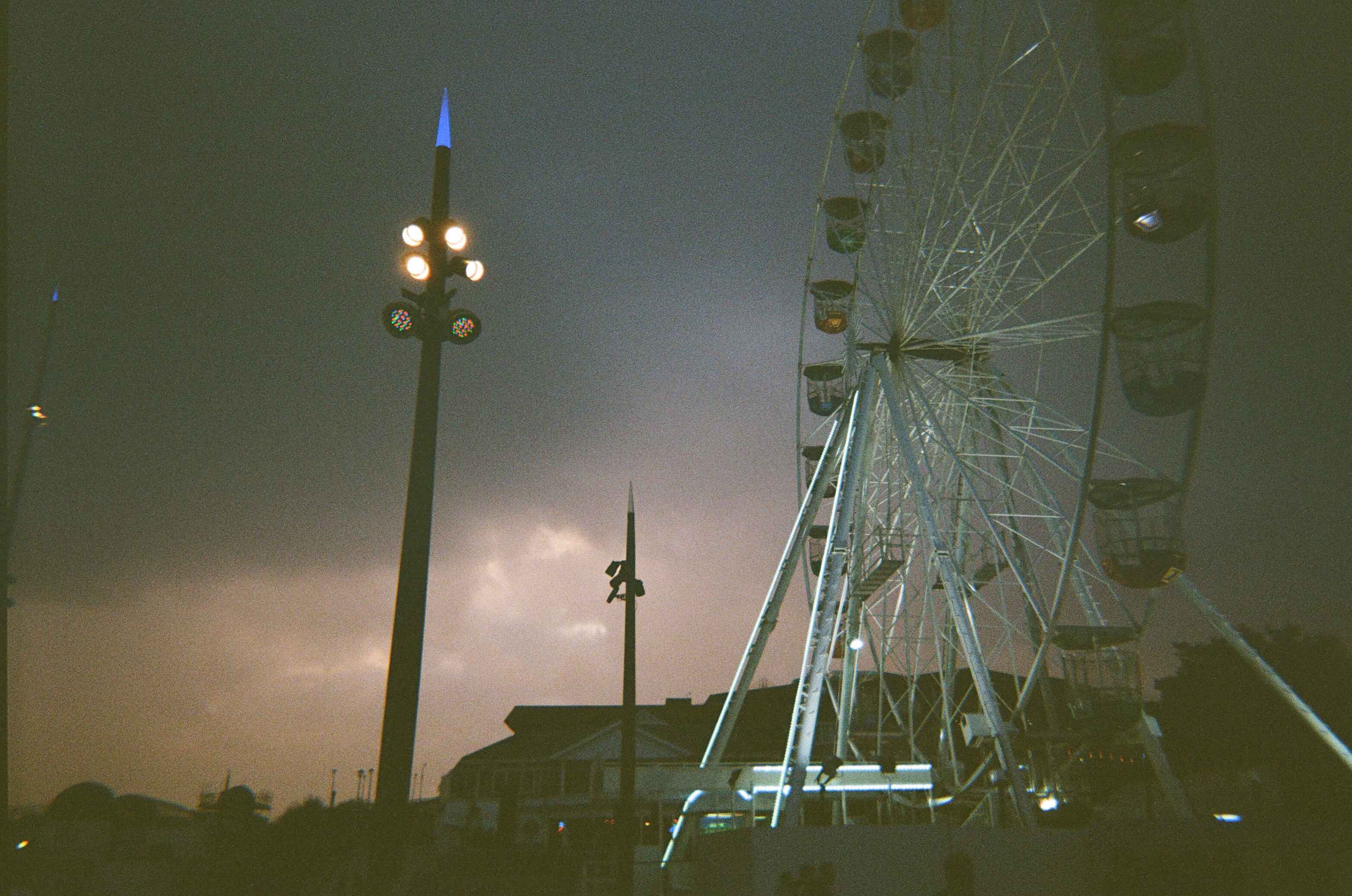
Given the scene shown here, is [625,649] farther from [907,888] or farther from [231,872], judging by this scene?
[231,872]

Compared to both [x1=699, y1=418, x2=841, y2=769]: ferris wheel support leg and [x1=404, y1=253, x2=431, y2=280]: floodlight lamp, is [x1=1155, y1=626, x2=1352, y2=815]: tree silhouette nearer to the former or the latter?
[x1=699, y1=418, x2=841, y2=769]: ferris wheel support leg

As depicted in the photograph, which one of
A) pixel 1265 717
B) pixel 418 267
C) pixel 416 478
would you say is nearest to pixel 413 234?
pixel 418 267

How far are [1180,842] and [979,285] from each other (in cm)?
1041

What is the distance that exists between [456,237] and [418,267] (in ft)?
1.07

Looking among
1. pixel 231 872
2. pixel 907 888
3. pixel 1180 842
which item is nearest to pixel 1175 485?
pixel 1180 842

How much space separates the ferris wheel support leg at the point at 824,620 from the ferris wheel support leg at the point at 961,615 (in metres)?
0.85

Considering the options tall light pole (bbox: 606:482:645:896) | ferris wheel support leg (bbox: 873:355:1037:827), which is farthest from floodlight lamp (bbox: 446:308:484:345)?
ferris wheel support leg (bbox: 873:355:1037:827)

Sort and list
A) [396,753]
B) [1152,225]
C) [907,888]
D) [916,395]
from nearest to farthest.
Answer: [396,753]
[907,888]
[1152,225]
[916,395]

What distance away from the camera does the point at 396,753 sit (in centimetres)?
→ 498

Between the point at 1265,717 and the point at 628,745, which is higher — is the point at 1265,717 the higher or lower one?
the higher one

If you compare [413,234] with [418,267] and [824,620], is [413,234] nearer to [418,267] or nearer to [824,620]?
[418,267]

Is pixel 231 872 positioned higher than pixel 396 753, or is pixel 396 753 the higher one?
pixel 396 753

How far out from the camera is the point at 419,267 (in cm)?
630

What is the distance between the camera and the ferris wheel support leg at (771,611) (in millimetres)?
19828
